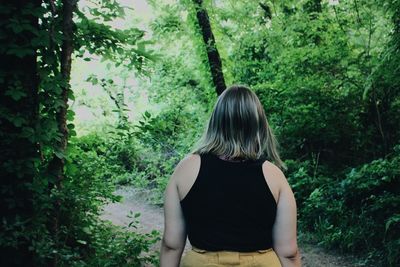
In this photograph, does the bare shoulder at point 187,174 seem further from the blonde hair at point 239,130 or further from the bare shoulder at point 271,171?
the bare shoulder at point 271,171

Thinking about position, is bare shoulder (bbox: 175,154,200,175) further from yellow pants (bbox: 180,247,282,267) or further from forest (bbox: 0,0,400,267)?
forest (bbox: 0,0,400,267)

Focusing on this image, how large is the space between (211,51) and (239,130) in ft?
29.5

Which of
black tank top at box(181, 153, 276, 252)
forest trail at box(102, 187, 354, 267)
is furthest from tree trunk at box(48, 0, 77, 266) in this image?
black tank top at box(181, 153, 276, 252)

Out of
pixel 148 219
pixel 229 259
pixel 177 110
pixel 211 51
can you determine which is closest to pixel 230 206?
pixel 229 259

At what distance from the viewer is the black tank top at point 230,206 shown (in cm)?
212

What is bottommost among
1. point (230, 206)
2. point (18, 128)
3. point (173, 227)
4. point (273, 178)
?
point (173, 227)

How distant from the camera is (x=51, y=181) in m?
4.04

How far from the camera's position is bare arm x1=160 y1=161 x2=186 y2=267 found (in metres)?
2.24

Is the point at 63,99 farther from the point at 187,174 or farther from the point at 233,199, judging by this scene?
the point at 233,199

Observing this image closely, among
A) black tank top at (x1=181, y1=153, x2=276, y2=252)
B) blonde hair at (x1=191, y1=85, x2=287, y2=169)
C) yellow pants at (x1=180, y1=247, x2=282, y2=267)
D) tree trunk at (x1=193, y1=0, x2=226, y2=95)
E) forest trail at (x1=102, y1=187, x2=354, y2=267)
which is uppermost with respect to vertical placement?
tree trunk at (x1=193, y1=0, x2=226, y2=95)

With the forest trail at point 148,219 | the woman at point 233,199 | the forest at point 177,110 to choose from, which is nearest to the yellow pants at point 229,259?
the woman at point 233,199

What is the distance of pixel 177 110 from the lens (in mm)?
13641

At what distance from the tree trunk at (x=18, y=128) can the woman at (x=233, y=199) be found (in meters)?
1.91

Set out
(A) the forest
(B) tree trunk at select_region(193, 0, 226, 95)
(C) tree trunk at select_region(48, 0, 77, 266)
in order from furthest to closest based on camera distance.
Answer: (B) tree trunk at select_region(193, 0, 226, 95)
(C) tree trunk at select_region(48, 0, 77, 266)
(A) the forest
